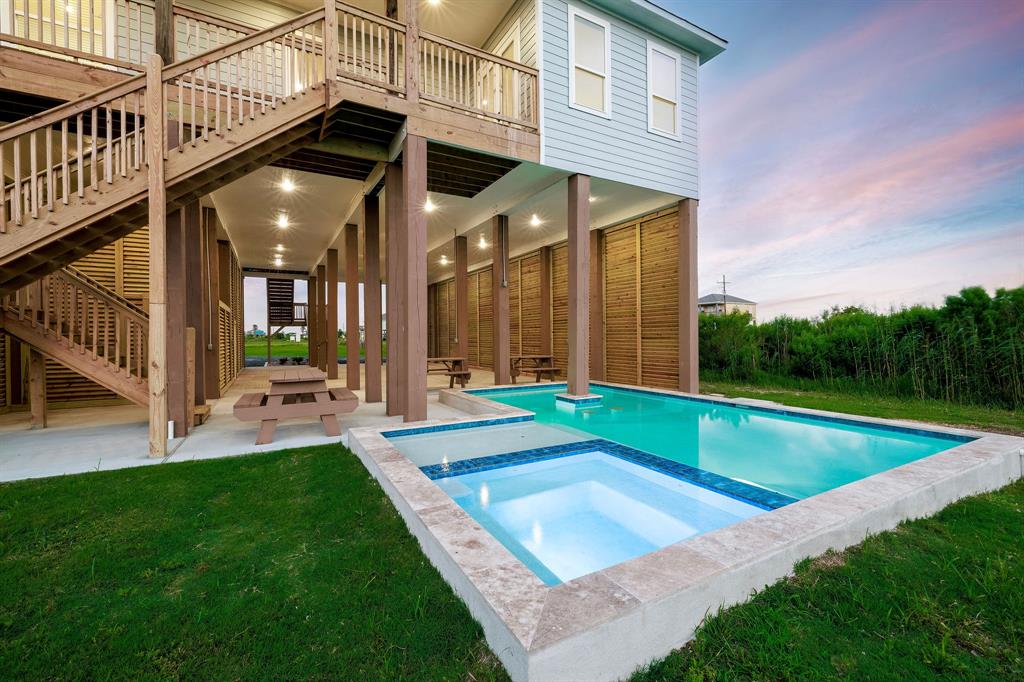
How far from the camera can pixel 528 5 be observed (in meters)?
6.57

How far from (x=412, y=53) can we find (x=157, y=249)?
12.5 feet

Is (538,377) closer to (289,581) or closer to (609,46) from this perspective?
(609,46)

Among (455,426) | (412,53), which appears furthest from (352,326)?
(412,53)

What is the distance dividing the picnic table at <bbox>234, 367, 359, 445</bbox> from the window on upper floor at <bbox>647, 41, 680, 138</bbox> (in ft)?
23.3

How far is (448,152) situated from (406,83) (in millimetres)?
1058

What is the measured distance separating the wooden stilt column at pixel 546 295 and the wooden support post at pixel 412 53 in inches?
262

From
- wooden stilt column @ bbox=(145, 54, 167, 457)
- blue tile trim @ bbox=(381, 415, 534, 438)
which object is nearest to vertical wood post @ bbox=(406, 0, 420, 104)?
wooden stilt column @ bbox=(145, 54, 167, 457)

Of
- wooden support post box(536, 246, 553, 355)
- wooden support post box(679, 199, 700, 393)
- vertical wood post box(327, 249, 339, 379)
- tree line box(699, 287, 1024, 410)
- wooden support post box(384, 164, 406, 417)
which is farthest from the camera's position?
wooden support post box(536, 246, 553, 355)

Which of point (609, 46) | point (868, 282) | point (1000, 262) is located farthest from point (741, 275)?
point (609, 46)

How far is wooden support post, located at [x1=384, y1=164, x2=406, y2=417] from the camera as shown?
590 cm

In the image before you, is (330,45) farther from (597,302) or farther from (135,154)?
(597,302)

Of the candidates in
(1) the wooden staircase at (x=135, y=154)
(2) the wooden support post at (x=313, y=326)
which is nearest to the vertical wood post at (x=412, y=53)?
(1) the wooden staircase at (x=135, y=154)

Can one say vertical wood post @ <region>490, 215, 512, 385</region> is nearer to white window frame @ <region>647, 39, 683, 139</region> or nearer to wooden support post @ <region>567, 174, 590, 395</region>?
wooden support post @ <region>567, 174, 590, 395</region>

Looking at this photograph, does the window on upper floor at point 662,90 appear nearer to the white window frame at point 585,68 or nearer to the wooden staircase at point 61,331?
the white window frame at point 585,68
